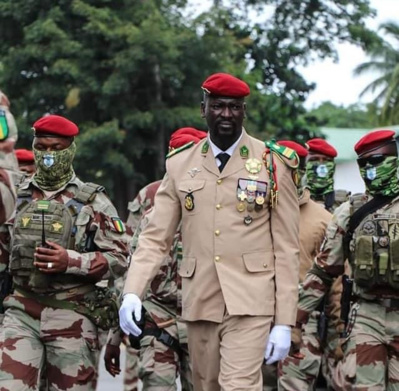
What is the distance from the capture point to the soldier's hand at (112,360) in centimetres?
738

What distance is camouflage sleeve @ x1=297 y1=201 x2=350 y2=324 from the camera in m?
7.26

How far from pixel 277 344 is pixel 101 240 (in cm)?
182

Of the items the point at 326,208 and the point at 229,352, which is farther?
the point at 326,208

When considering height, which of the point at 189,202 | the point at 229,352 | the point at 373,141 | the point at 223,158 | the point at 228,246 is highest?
the point at 373,141

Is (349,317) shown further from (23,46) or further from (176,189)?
(23,46)

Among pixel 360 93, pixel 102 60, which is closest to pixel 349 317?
pixel 102 60

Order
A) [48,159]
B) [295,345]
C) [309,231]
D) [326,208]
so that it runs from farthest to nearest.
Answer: [326,208] → [309,231] → [48,159] → [295,345]

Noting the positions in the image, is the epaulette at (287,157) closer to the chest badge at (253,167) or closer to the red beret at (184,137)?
the chest badge at (253,167)

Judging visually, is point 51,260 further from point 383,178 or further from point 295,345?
point 383,178

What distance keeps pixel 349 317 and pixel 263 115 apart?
70.7ft

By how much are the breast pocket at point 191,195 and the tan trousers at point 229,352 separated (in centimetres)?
62

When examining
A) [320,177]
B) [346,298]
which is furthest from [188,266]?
[320,177]

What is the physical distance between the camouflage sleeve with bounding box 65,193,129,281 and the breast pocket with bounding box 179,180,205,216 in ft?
3.78

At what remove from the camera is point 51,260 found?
682 centimetres
